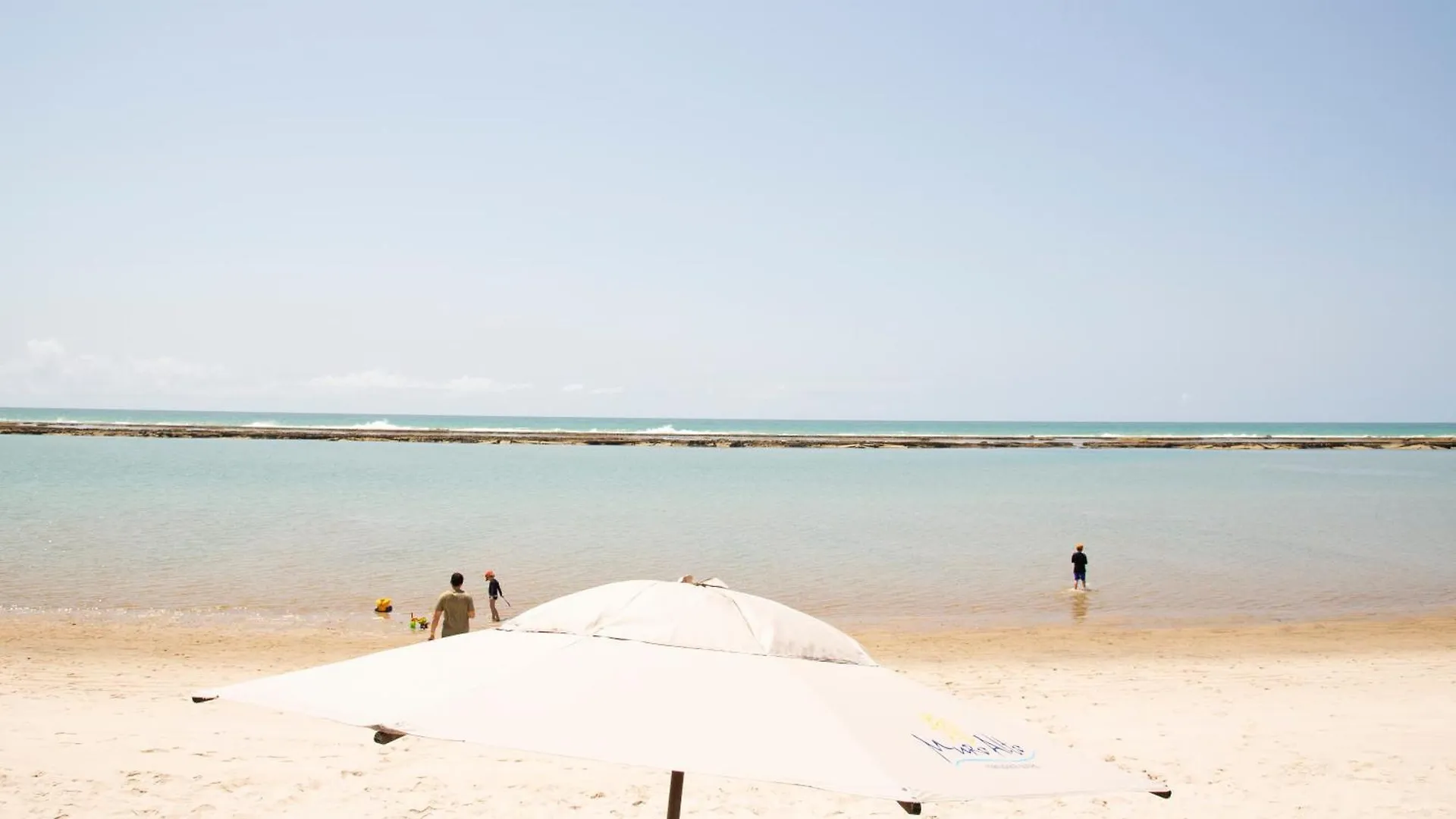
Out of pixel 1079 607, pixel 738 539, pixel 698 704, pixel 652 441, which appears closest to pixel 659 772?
pixel 698 704

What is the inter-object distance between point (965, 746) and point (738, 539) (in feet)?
71.7

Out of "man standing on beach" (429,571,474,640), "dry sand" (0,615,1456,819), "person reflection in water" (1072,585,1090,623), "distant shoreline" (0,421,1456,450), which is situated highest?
"distant shoreline" (0,421,1456,450)

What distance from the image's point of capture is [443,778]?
26.3ft

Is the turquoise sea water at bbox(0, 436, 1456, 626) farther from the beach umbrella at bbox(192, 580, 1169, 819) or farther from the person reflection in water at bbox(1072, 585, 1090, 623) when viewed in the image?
the beach umbrella at bbox(192, 580, 1169, 819)

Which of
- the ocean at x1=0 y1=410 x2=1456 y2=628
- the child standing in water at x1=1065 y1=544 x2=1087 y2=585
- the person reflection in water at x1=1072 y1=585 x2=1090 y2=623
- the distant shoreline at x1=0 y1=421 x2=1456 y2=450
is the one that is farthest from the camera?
the distant shoreline at x1=0 y1=421 x2=1456 y2=450

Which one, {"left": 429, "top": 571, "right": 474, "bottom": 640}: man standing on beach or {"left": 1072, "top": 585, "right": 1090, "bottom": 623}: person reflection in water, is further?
{"left": 1072, "top": 585, "right": 1090, "bottom": 623}: person reflection in water

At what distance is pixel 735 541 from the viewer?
25016 mm

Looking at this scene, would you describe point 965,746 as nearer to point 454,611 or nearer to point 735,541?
point 454,611

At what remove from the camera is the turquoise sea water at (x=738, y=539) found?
1770cm

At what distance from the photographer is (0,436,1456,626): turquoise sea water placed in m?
17.7

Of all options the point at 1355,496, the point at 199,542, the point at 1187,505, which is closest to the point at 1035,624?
the point at 199,542

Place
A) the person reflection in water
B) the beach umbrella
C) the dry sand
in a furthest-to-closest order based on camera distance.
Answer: the person reflection in water
the dry sand
the beach umbrella

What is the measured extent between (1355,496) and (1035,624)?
1303 inches

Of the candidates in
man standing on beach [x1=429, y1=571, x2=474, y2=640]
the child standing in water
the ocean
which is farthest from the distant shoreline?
man standing on beach [x1=429, y1=571, x2=474, y2=640]
